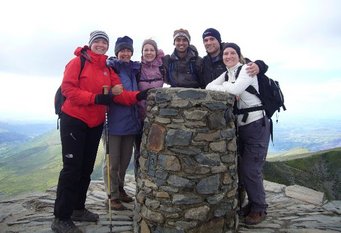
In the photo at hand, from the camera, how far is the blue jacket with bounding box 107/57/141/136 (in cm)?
689

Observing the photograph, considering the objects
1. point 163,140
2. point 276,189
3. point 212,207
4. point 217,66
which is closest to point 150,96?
point 163,140

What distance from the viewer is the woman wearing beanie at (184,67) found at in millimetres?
7043

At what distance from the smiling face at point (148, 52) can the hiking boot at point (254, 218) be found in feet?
A: 13.4

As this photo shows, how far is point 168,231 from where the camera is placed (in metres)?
5.76

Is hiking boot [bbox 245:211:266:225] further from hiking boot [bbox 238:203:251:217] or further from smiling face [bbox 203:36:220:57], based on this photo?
smiling face [bbox 203:36:220:57]

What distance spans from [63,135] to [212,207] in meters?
3.10

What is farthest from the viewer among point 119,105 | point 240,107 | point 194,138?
point 119,105

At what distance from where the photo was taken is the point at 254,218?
6.98 meters

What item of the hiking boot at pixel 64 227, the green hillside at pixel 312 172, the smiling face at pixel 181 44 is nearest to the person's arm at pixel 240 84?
the smiling face at pixel 181 44

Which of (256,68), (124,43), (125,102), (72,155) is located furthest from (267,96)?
(72,155)

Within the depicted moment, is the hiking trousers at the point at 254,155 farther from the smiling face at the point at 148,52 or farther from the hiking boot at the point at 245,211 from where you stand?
the smiling face at the point at 148,52

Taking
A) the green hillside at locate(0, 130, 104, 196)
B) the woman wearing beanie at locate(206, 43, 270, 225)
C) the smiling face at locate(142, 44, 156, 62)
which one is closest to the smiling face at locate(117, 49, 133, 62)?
the smiling face at locate(142, 44, 156, 62)

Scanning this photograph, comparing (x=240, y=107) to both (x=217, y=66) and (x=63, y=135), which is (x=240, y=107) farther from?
(x=63, y=135)

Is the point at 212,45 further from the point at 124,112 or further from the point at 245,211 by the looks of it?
the point at 245,211
